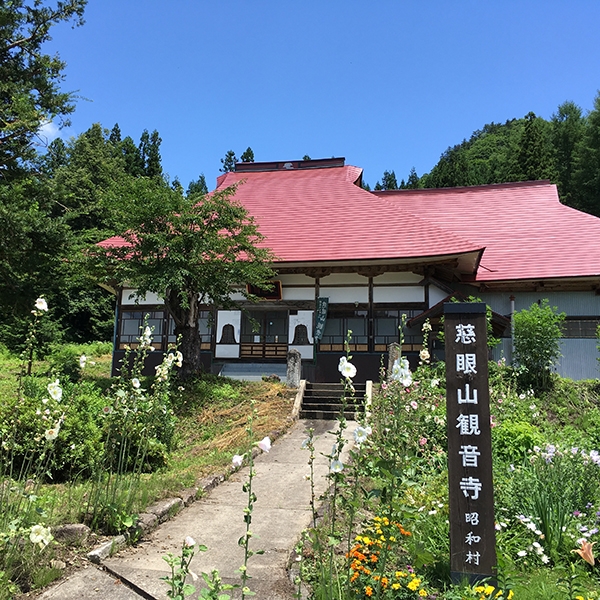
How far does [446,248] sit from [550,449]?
374 inches

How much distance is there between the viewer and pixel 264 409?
1042cm

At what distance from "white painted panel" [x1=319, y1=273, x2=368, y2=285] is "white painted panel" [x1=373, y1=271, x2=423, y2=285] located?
39 cm

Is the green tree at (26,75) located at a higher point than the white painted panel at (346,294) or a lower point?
higher

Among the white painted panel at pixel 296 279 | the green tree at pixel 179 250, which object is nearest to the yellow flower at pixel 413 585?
the green tree at pixel 179 250

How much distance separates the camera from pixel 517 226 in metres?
17.5

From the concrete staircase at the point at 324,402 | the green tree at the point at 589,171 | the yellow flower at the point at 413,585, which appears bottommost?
the yellow flower at the point at 413,585

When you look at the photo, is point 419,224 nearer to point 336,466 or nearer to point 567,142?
point 336,466

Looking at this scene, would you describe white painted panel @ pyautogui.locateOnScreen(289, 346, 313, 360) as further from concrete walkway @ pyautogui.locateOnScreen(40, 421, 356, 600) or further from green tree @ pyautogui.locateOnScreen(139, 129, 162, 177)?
green tree @ pyautogui.locateOnScreen(139, 129, 162, 177)

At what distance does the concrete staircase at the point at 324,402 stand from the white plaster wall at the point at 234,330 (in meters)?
3.74

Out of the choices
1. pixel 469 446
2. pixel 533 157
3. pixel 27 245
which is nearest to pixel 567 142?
pixel 533 157

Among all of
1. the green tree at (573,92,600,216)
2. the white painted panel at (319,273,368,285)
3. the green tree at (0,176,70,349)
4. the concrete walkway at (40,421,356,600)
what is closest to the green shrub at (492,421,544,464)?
the concrete walkway at (40,421,356,600)

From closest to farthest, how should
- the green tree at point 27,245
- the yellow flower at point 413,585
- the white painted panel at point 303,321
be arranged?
the yellow flower at point 413,585 → the green tree at point 27,245 → the white painted panel at point 303,321

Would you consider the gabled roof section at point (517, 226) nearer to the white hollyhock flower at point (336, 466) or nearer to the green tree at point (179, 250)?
the green tree at point (179, 250)

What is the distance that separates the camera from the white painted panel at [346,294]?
14.6 metres
